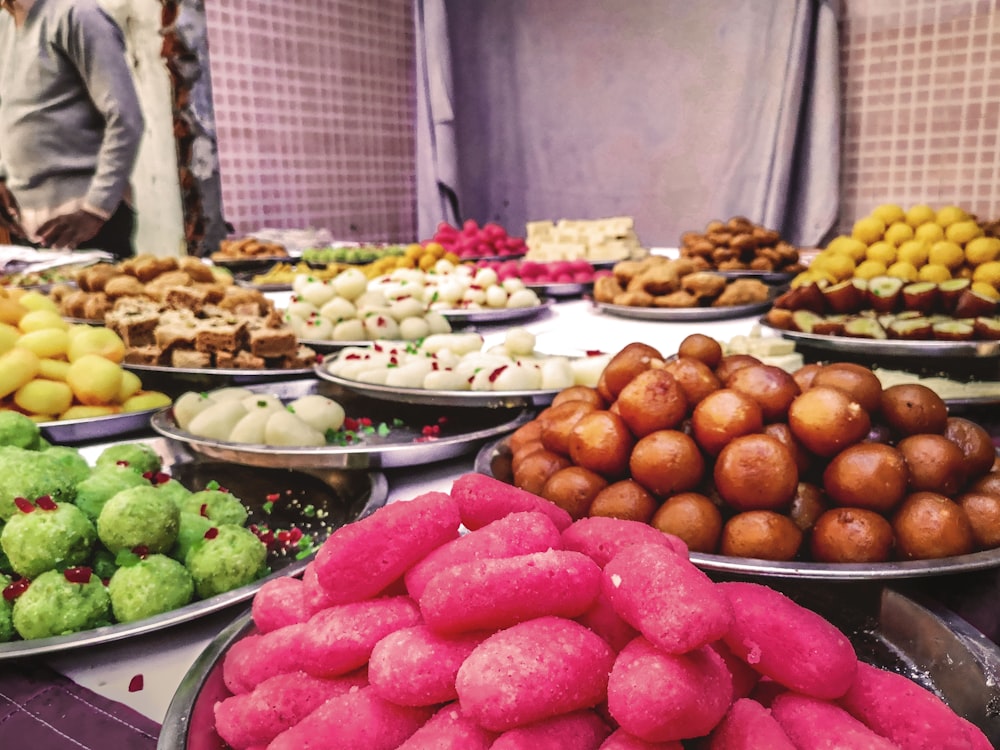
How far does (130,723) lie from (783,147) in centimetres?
564

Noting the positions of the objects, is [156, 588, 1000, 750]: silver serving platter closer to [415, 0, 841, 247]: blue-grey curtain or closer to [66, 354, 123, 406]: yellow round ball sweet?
[66, 354, 123, 406]: yellow round ball sweet

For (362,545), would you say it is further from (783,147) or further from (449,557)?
(783,147)

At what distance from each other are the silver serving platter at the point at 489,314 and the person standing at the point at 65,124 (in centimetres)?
422

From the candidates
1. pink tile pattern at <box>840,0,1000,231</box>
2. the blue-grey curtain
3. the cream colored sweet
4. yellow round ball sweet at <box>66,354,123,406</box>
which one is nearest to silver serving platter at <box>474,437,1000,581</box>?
the cream colored sweet

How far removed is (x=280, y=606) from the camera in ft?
2.54

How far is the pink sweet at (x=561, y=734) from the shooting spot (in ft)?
1.81

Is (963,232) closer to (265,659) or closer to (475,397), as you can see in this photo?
(475,397)

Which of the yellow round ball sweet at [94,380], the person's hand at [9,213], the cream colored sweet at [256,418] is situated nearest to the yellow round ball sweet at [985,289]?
the cream colored sweet at [256,418]

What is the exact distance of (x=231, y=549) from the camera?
1.05 metres

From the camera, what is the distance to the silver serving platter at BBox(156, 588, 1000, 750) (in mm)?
702

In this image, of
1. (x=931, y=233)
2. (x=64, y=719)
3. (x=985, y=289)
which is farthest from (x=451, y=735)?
(x=931, y=233)

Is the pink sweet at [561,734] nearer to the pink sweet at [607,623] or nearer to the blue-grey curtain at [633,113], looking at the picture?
the pink sweet at [607,623]

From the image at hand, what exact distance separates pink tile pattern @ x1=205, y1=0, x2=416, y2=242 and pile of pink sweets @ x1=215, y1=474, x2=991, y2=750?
6121 millimetres

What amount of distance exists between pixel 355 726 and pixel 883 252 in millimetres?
2902
